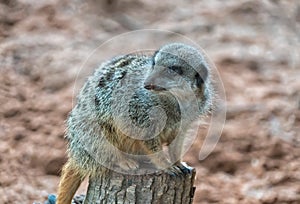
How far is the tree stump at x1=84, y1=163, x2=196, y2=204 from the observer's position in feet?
12.4

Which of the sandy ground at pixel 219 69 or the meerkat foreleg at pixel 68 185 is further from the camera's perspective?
the sandy ground at pixel 219 69

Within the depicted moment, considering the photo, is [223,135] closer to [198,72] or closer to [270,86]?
[270,86]

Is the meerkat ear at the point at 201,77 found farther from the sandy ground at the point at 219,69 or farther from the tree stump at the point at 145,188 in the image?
the sandy ground at the point at 219,69

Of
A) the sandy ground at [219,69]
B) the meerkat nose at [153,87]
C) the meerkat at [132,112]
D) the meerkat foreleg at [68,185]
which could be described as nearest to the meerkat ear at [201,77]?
the meerkat at [132,112]

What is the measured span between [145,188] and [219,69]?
387cm

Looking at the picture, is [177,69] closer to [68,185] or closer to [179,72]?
[179,72]

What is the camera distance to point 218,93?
4.32 m

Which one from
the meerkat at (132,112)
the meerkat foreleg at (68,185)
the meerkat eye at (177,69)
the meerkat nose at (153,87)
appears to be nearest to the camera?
the meerkat nose at (153,87)

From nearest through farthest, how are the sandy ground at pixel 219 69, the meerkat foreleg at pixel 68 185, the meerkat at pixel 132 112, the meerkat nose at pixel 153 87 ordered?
the meerkat nose at pixel 153 87
the meerkat at pixel 132 112
the meerkat foreleg at pixel 68 185
the sandy ground at pixel 219 69

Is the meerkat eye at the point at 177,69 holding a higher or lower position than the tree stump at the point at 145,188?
higher

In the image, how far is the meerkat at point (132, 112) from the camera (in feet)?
12.8

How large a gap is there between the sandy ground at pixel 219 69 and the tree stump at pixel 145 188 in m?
2.49

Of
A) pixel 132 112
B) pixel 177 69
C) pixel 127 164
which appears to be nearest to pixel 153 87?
pixel 177 69

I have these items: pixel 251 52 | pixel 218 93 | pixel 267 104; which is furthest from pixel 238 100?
pixel 218 93
